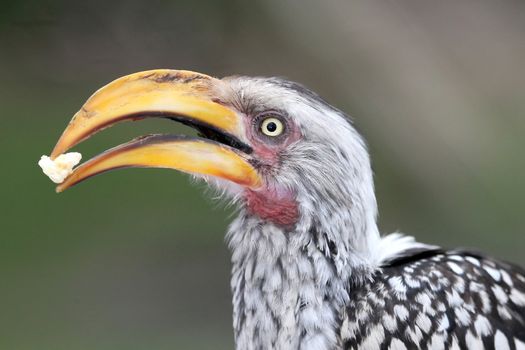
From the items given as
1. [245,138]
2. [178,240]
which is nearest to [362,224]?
[245,138]

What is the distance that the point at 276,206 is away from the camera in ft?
10.9

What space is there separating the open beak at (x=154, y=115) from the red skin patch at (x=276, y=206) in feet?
0.46

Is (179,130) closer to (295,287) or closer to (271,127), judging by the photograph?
(271,127)

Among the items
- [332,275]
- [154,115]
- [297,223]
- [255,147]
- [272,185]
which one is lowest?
[332,275]

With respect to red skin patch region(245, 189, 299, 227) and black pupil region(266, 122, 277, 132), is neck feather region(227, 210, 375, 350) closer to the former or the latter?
red skin patch region(245, 189, 299, 227)

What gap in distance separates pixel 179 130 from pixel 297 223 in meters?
5.14

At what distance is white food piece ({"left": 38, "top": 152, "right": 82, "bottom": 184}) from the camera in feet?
10.5

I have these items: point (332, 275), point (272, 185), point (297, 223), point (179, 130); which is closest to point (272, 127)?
point (272, 185)

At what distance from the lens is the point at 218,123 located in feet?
10.8

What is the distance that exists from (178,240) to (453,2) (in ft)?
13.5

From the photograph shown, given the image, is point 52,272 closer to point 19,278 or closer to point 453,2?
point 19,278

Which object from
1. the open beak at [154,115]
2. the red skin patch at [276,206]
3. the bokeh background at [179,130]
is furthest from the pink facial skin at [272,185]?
the bokeh background at [179,130]

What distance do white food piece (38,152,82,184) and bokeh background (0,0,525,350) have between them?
3714 millimetres

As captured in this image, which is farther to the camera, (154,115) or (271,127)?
(271,127)
